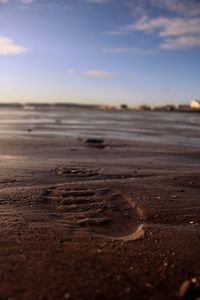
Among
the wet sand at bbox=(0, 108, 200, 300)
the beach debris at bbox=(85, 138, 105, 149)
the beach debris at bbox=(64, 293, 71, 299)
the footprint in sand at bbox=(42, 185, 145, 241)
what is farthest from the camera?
the beach debris at bbox=(85, 138, 105, 149)

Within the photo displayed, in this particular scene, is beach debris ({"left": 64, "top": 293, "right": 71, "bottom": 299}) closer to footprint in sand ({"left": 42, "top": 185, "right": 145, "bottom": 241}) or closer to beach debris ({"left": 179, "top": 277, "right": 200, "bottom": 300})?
beach debris ({"left": 179, "top": 277, "right": 200, "bottom": 300})

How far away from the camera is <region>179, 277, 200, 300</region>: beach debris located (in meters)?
3.07

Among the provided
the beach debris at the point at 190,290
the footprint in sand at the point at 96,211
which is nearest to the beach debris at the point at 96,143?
the footprint in sand at the point at 96,211

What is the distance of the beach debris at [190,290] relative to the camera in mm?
3068

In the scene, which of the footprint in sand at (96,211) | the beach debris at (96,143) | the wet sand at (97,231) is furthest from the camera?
the beach debris at (96,143)

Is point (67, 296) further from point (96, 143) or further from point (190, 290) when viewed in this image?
point (96, 143)

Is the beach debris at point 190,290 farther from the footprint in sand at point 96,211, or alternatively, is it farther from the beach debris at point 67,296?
the footprint in sand at point 96,211

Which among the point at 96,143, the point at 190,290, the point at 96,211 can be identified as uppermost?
the point at 96,143

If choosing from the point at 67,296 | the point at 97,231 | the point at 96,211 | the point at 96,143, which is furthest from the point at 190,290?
the point at 96,143

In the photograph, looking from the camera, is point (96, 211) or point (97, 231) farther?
point (96, 211)

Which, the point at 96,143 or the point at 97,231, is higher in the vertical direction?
the point at 96,143

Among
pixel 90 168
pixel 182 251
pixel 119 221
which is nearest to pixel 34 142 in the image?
pixel 90 168

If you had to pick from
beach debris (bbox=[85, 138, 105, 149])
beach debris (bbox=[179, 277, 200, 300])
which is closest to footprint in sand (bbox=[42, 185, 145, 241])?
beach debris (bbox=[179, 277, 200, 300])

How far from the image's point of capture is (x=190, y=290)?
3119 millimetres
